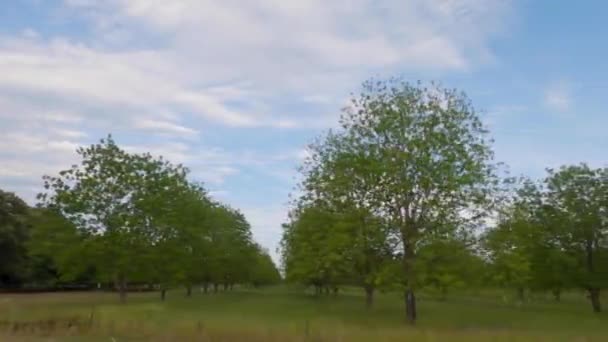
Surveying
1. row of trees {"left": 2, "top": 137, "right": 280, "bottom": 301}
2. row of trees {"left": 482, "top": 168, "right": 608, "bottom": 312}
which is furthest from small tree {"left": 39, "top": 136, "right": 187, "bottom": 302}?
row of trees {"left": 482, "top": 168, "right": 608, "bottom": 312}

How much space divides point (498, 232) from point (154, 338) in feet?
87.1

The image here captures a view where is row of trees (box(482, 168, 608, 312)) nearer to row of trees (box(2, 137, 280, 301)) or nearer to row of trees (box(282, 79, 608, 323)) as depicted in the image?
row of trees (box(282, 79, 608, 323))

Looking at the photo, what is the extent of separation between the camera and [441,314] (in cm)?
4731

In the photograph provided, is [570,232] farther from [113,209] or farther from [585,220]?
[113,209]

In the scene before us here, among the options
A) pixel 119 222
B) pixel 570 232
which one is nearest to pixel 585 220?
pixel 570 232

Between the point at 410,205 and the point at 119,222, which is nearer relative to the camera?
the point at 410,205

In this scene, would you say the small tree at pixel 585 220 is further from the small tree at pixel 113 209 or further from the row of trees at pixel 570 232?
the small tree at pixel 113 209

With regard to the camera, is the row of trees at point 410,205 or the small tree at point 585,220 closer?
the row of trees at point 410,205

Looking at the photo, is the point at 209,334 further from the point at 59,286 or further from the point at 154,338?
the point at 59,286

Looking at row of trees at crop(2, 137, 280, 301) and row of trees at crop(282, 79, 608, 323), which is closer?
row of trees at crop(282, 79, 608, 323)

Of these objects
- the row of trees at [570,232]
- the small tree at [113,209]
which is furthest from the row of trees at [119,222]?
the row of trees at [570,232]

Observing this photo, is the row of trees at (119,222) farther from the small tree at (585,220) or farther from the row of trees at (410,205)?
the small tree at (585,220)

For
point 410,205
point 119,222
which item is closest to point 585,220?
point 410,205

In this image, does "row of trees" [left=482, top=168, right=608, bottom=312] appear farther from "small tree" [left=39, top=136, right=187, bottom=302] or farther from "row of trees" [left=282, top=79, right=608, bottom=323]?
"small tree" [left=39, top=136, right=187, bottom=302]
